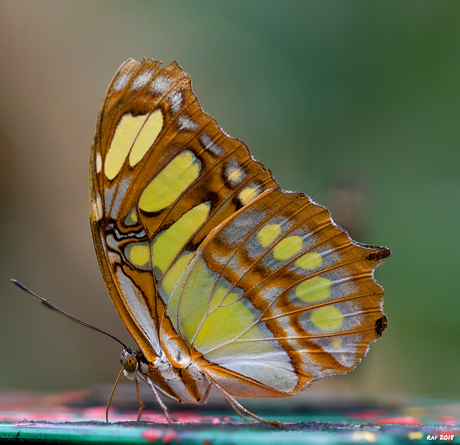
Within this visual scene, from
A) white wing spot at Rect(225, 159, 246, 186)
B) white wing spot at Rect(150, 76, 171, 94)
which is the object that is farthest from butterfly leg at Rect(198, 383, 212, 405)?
white wing spot at Rect(150, 76, 171, 94)

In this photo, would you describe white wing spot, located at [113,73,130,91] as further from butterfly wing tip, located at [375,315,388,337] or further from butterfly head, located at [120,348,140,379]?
butterfly wing tip, located at [375,315,388,337]

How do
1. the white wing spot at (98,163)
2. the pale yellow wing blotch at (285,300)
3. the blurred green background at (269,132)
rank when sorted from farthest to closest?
the blurred green background at (269,132) < the pale yellow wing blotch at (285,300) < the white wing spot at (98,163)

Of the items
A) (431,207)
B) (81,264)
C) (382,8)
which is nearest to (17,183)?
(81,264)

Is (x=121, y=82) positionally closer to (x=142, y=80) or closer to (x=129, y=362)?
(x=142, y=80)

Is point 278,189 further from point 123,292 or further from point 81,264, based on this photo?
point 81,264

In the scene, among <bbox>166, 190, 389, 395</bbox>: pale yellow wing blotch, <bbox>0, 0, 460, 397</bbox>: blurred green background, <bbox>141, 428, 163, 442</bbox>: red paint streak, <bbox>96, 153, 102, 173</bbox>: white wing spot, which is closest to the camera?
<bbox>141, 428, 163, 442</bbox>: red paint streak

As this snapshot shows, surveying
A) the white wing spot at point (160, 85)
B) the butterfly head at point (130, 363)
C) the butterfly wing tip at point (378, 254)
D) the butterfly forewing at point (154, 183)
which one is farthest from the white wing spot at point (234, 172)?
the butterfly head at point (130, 363)

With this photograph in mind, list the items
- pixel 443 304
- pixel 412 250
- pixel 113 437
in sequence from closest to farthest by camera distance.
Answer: pixel 113 437
pixel 443 304
pixel 412 250

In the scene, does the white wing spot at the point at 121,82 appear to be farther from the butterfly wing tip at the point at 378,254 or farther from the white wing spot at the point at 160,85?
the butterfly wing tip at the point at 378,254
